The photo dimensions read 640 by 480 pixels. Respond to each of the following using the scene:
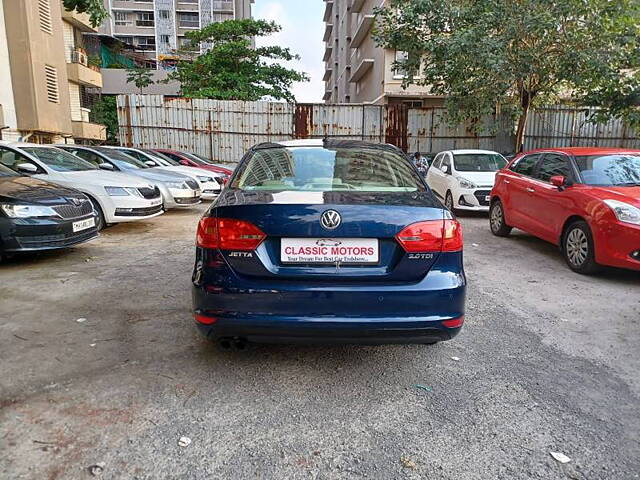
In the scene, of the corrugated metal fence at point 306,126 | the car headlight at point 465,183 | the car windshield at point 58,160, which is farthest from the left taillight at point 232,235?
the corrugated metal fence at point 306,126

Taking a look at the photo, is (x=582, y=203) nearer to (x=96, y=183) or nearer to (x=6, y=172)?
(x=96, y=183)

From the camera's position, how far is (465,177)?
9.96m

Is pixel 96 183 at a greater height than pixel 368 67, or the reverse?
pixel 368 67

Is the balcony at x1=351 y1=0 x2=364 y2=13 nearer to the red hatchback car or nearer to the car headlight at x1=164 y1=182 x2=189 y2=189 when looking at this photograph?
the car headlight at x1=164 y1=182 x2=189 y2=189

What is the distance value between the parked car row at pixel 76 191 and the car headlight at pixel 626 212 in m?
6.24

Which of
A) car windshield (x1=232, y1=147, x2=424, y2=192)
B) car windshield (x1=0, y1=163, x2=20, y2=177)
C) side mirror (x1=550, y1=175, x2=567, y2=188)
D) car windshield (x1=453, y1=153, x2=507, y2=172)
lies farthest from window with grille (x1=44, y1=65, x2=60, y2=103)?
side mirror (x1=550, y1=175, x2=567, y2=188)

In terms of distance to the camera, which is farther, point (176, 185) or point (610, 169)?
point (176, 185)

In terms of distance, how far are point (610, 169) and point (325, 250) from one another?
4962 millimetres

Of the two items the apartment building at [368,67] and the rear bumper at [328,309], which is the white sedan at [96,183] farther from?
the apartment building at [368,67]

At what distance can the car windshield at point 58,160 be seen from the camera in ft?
24.4

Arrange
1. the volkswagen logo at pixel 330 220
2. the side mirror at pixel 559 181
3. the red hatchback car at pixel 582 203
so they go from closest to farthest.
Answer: the volkswagen logo at pixel 330 220
the red hatchback car at pixel 582 203
the side mirror at pixel 559 181

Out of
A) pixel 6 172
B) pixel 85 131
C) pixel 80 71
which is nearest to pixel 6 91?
Result: pixel 85 131

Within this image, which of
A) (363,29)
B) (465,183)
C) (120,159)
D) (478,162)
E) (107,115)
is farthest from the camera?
(107,115)

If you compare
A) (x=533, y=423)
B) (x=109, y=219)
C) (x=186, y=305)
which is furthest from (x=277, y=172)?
(x=109, y=219)
